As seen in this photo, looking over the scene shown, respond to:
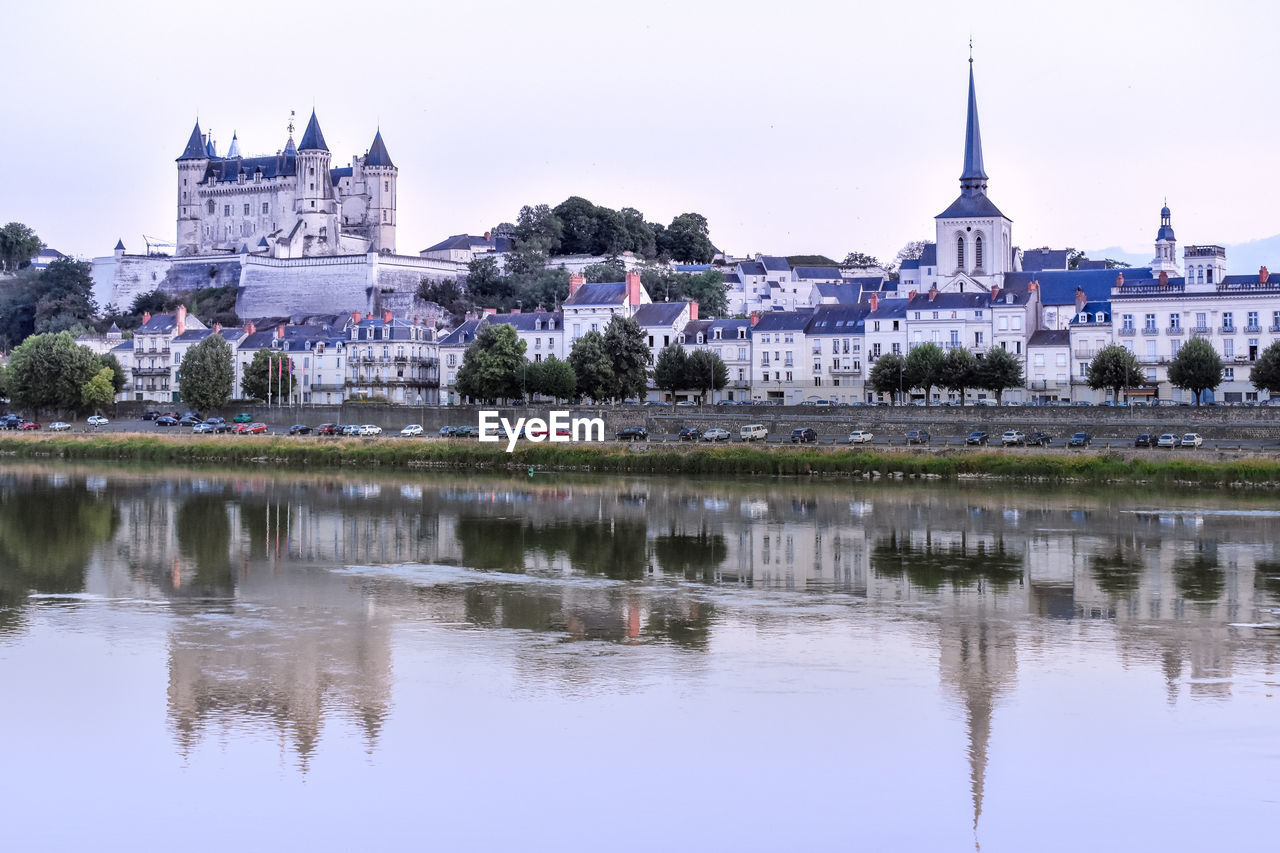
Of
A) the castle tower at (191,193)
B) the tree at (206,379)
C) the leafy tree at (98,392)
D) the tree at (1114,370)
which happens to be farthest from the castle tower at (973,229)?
the castle tower at (191,193)

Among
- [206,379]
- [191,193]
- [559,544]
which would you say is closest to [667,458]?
[559,544]

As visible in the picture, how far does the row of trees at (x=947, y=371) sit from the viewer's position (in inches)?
2276

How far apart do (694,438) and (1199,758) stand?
37.7m

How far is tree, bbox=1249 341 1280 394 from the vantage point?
52.0 meters

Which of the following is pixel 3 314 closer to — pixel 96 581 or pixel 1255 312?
pixel 1255 312

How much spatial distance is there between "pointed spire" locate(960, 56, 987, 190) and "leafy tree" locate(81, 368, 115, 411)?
38.7 m

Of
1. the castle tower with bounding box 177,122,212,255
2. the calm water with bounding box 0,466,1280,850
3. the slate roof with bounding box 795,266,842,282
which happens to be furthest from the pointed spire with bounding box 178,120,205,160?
the calm water with bounding box 0,466,1280,850

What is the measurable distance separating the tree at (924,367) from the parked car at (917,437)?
10772mm

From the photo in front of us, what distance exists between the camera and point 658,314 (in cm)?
7094

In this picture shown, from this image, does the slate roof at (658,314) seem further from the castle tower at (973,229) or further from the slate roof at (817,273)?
the slate roof at (817,273)

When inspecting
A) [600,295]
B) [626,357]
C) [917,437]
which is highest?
[600,295]

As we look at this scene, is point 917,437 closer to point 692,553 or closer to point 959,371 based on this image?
point 959,371

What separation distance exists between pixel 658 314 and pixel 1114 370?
22.3 meters

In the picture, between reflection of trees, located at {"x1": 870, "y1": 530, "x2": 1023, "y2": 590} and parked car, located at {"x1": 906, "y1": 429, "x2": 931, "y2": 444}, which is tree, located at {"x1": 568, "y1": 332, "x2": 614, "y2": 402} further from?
reflection of trees, located at {"x1": 870, "y1": 530, "x2": 1023, "y2": 590}
